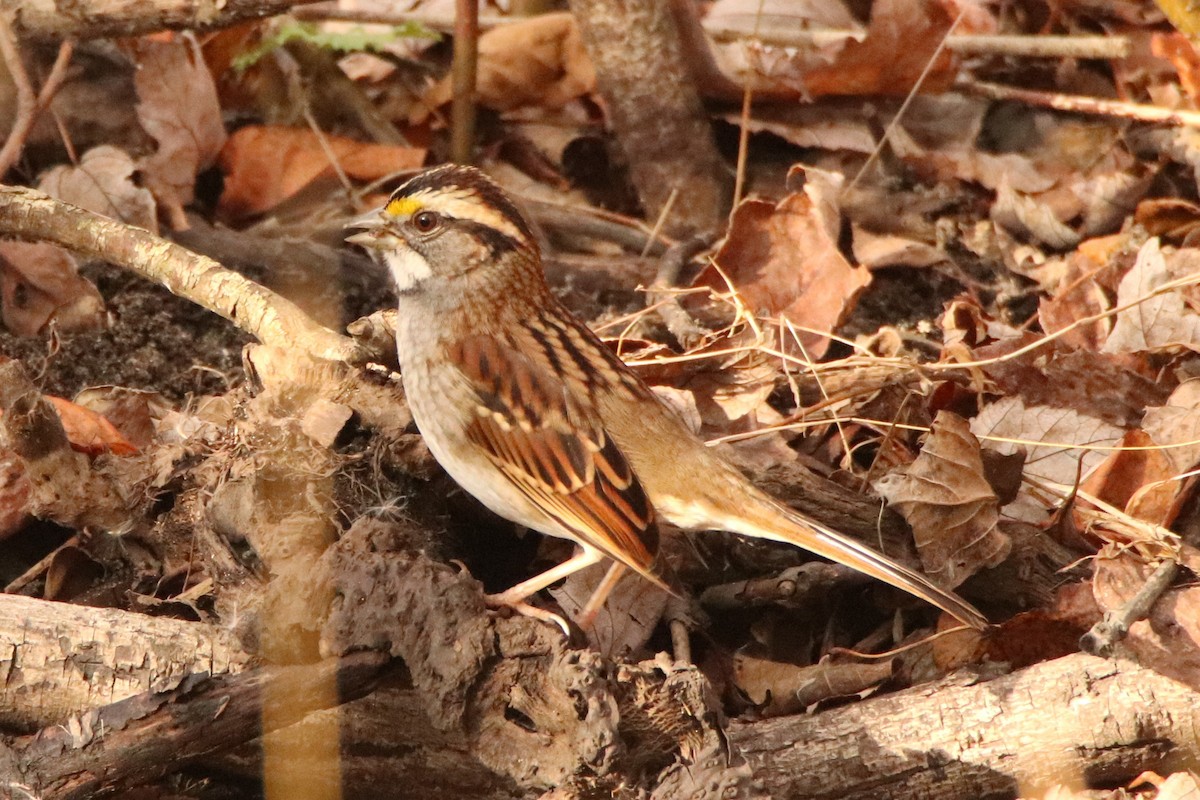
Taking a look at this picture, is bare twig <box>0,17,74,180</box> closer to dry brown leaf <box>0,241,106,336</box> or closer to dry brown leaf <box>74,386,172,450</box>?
dry brown leaf <box>0,241,106,336</box>

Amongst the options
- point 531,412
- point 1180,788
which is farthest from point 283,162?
point 1180,788

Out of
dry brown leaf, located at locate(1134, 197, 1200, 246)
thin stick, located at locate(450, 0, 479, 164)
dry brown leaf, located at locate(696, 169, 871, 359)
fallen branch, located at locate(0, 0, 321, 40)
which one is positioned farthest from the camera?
dry brown leaf, located at locate(1134, 197, 1200, 246)

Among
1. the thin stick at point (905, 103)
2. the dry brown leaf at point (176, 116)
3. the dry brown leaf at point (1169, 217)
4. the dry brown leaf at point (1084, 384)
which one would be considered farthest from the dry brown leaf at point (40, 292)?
the dry brown leaf at point (1169, 217)

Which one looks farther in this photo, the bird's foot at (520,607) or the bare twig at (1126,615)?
the bird's foot at (520,607)

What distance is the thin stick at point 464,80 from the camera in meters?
5.57

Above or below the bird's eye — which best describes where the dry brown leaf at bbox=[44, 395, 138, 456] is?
below

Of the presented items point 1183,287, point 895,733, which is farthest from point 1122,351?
point 895,733

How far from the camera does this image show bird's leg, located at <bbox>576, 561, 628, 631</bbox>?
13.3 feet

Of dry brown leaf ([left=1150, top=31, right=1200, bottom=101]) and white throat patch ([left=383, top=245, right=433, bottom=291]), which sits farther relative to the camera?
dry brown leaf ([left=1150, top=31, right=1200, bottom=101])

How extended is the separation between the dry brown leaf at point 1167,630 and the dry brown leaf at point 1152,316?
4.11ft

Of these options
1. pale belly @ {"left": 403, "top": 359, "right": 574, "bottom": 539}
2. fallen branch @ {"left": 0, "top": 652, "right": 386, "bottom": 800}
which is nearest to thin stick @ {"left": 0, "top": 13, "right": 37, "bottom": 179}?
pale belly @ {"left": 403, "top": 359, "right": 574, "bottom": 539}

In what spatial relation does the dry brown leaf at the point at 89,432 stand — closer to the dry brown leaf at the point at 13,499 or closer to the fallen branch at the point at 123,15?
the dry brown leaf at the point at 13,499

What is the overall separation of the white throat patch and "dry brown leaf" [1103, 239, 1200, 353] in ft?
7.71

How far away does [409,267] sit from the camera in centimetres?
433
